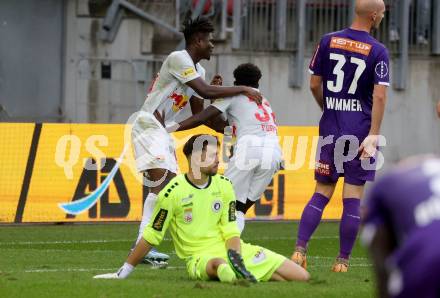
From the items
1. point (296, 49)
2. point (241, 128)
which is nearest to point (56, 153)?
point (241, 128)

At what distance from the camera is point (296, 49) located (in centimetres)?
2175

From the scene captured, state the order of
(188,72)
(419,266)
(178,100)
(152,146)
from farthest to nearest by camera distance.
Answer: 1. (178,100)
2. (152,146)
3. (188,72)
4. (419,266)

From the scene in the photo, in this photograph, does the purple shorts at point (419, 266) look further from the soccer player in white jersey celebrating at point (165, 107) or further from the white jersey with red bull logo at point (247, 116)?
the soccer player in white jersey celebrating at point (165, 107)

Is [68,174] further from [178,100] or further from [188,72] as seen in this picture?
[188,72]

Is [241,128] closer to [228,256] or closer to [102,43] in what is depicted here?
[228,256]

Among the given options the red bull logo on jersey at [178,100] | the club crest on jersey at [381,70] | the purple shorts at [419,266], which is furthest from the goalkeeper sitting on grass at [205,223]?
the purple shorts at [419,266]

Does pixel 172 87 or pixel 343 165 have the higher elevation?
pixel 172 87

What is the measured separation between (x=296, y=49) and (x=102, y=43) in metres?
3.53

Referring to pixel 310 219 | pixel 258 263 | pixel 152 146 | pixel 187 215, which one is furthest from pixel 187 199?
pixel 152 146

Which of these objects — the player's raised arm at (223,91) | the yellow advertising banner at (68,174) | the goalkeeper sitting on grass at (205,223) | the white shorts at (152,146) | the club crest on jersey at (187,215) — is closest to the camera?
the goalkeeper sitting on grass at (205,223)

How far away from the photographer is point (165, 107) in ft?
33.2

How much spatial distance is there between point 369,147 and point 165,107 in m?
1.96

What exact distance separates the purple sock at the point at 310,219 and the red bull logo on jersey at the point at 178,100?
4.91 feet

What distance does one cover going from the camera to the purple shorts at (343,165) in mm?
9258
